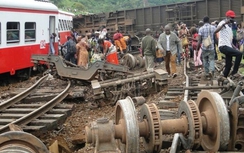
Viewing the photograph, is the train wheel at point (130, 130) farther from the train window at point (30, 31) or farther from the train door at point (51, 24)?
the train door at point (51, 24)

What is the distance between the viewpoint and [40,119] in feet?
22.6

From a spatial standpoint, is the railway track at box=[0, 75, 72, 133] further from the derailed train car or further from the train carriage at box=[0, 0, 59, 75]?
the derailed train car

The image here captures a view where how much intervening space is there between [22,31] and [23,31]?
0.31ft

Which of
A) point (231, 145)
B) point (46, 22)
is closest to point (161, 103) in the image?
point (231, 145)

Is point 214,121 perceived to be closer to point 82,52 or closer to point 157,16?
point 82,52

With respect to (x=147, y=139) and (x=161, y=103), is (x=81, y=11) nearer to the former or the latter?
(x=161, y=103)

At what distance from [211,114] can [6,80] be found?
1041 cm

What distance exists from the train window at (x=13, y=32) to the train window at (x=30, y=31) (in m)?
0.65

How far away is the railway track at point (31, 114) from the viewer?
6336mm

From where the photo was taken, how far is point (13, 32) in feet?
40.1

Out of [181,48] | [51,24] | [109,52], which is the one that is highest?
[51,24]

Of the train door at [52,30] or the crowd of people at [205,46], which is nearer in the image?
the crowd of people at [205,46]

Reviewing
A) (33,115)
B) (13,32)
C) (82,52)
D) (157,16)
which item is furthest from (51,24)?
(157,16)

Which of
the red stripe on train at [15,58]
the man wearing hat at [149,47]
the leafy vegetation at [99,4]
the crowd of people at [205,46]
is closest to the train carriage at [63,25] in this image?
the red stripe on train at [15,58]
